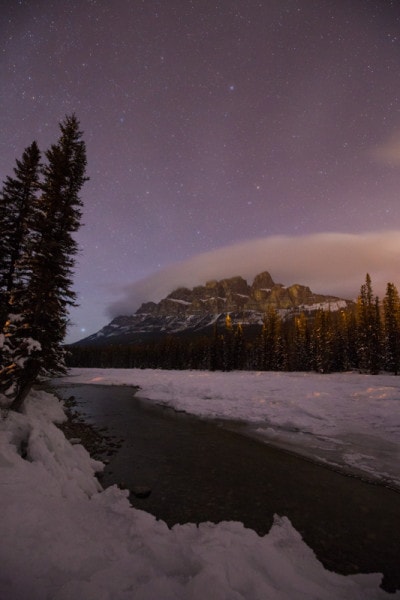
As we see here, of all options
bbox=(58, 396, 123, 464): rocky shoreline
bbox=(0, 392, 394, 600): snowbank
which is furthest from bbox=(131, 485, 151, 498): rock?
bbox=(58, 396, 123, 464): rocky shoreline

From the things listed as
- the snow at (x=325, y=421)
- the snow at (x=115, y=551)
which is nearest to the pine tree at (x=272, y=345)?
the snow at (x=325, y=421)

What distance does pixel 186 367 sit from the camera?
104 meters

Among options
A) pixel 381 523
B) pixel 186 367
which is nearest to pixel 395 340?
pixel 381 523

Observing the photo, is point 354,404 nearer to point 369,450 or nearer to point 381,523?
point 369,450

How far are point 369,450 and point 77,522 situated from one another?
11.8m

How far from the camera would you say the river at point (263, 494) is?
6078 mm

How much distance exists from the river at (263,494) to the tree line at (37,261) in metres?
A: 5.95

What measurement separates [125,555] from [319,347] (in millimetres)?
68852

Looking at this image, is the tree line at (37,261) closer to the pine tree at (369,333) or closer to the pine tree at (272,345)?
the pine tree at (369,333)

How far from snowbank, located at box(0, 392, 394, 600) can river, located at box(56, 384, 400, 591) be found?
0.81 metres

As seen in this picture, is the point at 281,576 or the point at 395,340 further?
the point at 395,340

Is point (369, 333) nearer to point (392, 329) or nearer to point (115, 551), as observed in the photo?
point (392, 329)

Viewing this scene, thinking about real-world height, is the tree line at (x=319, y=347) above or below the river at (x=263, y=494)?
above

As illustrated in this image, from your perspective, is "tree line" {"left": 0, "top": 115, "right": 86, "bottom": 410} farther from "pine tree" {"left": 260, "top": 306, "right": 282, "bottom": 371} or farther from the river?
"pine tree" {"left": 260, "top": 306, "right": 282, "bottom": 371}
